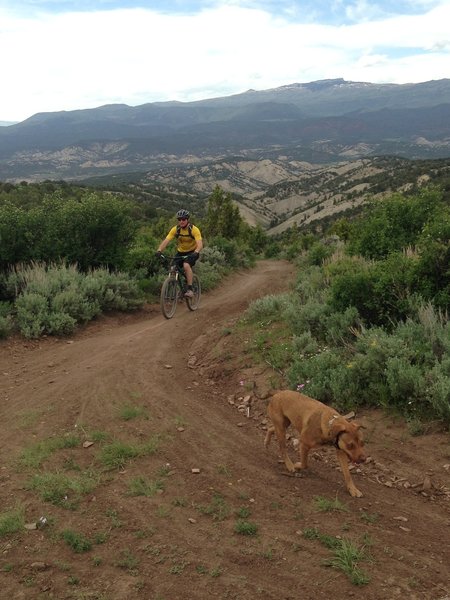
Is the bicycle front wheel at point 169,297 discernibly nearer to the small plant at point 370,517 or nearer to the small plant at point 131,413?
the small plant at point 131,413

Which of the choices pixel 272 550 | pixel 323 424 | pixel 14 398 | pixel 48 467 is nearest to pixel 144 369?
pixel 14 398

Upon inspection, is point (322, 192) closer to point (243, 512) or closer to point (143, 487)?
point (143, 487)

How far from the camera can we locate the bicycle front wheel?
11.0 meters

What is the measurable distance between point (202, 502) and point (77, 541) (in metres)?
1.10

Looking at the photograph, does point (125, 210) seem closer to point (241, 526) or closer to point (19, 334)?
point (19, 334)

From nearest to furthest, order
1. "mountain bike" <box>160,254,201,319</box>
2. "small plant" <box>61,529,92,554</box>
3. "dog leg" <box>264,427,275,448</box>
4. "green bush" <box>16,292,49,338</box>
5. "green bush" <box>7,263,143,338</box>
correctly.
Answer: "small plant" <box>61,529,92,554</box>, "dog leg" <box>264,427,275,448</box>, "green bush" <box>16,292,49,338</box>, "green bush" <box>7,263,143,338</box>, "mountain bike" <box>160,254,201,319</box>

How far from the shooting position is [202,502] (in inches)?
172

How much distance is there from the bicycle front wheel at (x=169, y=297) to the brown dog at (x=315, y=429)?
6141 mm

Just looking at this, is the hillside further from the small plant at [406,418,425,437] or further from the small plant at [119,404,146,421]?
the small plant at [119,404,146,421]

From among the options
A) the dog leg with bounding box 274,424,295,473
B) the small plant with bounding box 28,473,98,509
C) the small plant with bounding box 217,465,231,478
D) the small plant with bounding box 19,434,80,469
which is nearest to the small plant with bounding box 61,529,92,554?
the small plant with bounding box 28,473,98,509

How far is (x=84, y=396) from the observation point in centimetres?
669

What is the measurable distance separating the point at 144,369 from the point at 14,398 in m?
1.94

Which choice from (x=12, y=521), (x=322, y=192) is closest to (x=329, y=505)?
(x=12, y=521)

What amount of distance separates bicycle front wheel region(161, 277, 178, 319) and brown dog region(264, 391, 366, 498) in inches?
242
